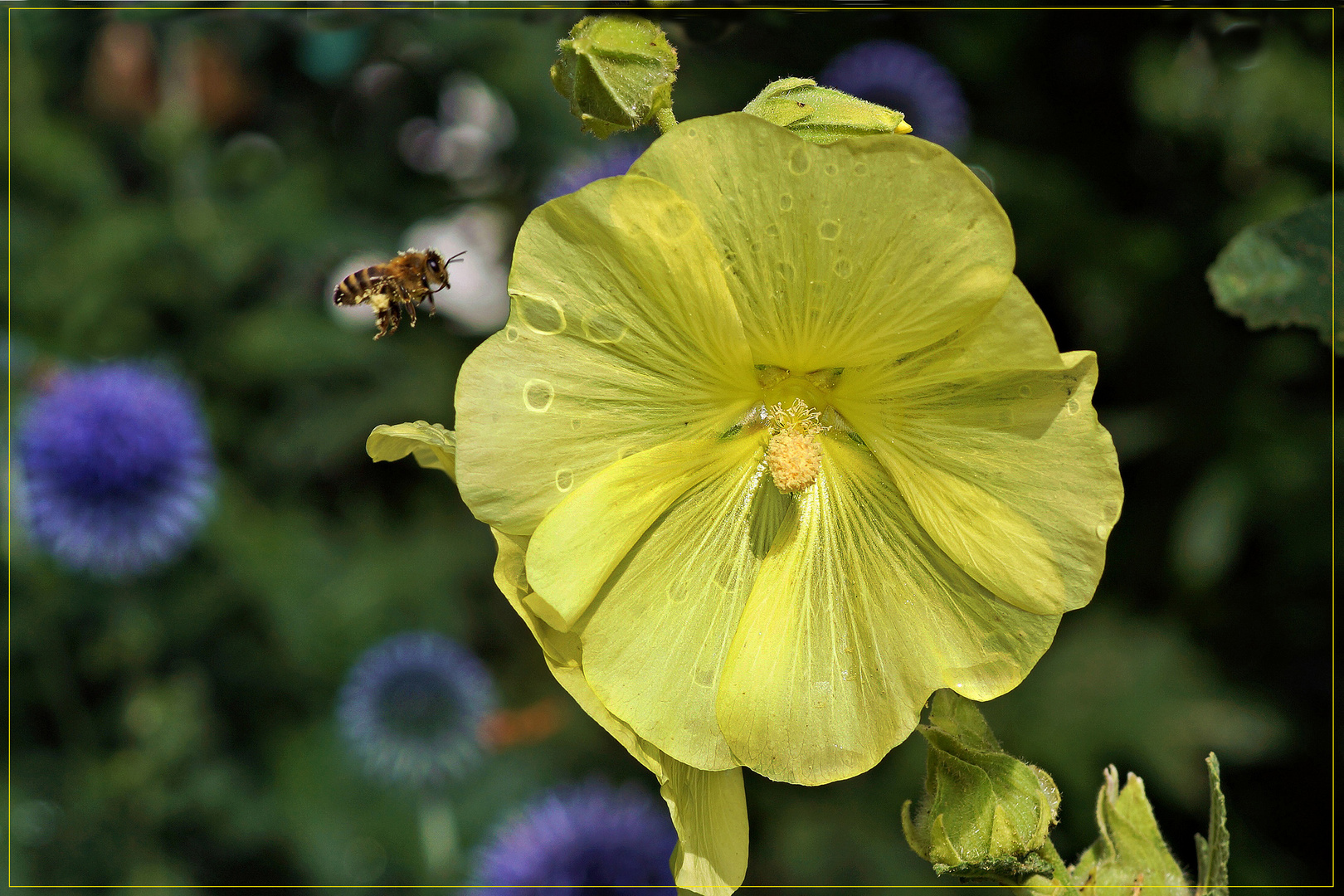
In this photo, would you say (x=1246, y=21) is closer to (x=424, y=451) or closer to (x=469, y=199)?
(x=424, y=451)

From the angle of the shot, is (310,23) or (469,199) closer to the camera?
(310,23)

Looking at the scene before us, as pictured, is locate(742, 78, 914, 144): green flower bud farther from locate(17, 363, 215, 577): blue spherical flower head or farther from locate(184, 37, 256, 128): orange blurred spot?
locate(184, 37, 256, 128): orange blurred spot

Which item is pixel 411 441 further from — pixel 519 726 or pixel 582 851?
pixel 519 726

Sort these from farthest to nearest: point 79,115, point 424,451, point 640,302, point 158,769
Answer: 1. point 79,115
2. point 158,769
3. point 424,451
4. point 640,302

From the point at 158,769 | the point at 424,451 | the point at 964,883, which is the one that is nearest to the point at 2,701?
the point at 158,769

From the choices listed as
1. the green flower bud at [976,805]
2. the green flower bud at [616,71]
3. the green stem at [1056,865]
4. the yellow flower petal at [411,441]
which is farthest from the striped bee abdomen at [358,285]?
the green stem at [1056,865]

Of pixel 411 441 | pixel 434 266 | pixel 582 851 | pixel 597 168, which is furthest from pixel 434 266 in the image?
pixel 582 851
